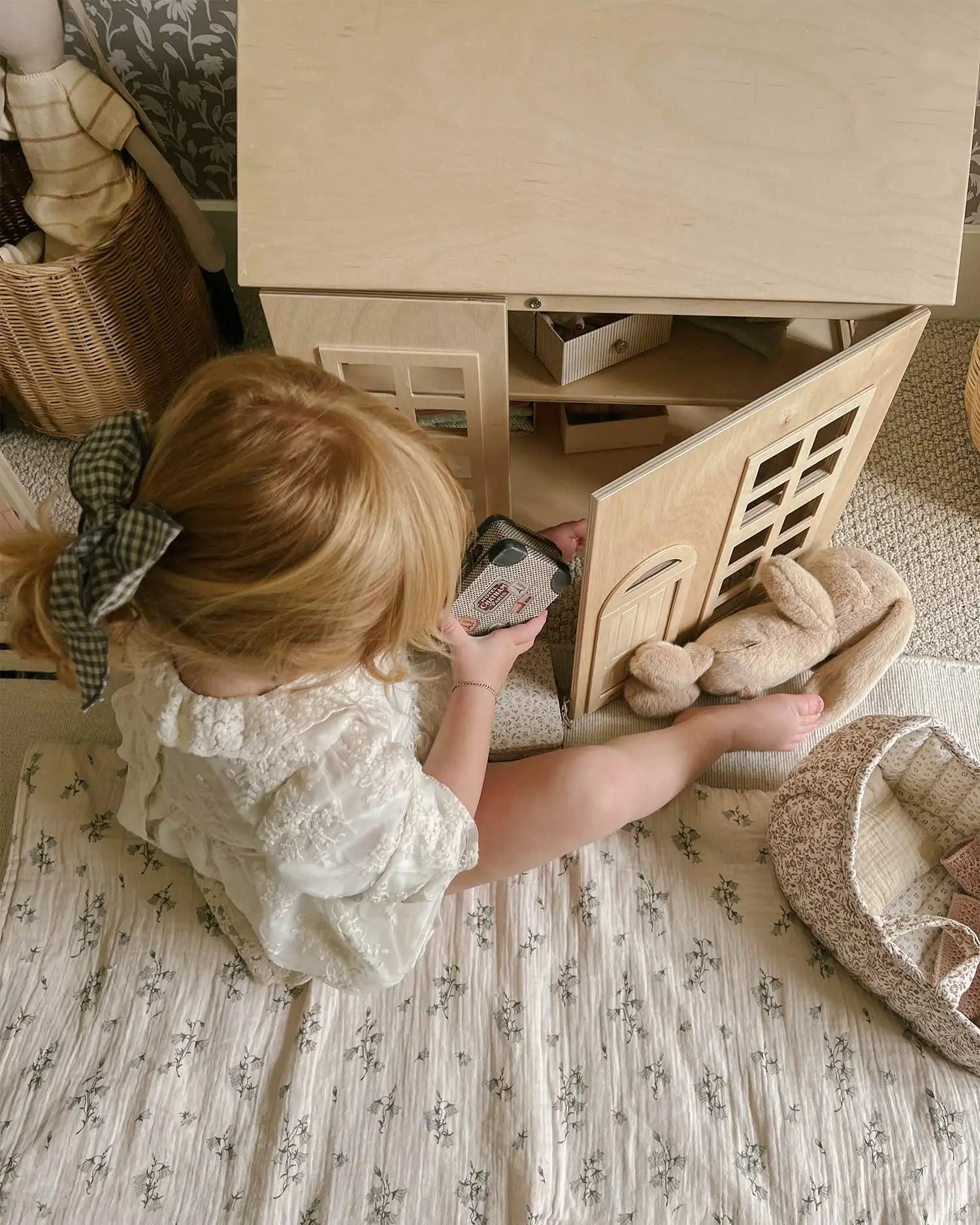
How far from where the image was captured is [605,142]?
0.83 meters

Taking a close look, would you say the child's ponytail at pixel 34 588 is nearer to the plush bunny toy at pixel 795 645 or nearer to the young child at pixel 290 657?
the young child at pixel 290 657

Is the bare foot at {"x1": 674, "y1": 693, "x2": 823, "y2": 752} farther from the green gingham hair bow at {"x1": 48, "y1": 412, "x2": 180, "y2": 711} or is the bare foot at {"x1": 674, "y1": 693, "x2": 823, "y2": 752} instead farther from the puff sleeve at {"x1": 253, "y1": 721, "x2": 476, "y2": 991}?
the green gingham hair bow at {"x1": 48, "y1": 412, "x2": 180, "y2": 711}

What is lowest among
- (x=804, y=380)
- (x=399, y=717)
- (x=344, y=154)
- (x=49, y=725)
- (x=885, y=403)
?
(x=49, y=725)

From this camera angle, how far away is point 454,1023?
2.90 feet

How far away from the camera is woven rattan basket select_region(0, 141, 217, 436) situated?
117 cm

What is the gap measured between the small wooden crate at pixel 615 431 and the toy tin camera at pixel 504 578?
0.73 ft

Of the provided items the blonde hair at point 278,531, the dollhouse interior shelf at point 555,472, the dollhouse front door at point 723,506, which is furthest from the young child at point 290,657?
the dollhouse interior shelf at point 555,472

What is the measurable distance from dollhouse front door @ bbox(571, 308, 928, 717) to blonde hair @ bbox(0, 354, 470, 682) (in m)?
0.22

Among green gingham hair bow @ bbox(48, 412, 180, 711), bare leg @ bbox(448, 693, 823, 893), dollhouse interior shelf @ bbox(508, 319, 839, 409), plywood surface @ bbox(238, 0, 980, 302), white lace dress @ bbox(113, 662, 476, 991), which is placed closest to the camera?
green gingham hair bow @ bbox(48, 412, 180, 711)

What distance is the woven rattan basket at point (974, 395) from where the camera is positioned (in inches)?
50.3

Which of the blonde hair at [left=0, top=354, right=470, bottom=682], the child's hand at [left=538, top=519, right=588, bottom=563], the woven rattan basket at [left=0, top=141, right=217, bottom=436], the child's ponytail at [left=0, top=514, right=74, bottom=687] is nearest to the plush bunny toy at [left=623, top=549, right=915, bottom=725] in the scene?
the child's hand at [left=538, top=519, right=588, bottom=563]

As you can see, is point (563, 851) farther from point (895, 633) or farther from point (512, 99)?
point (512, 99)

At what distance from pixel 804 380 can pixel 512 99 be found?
365 mm

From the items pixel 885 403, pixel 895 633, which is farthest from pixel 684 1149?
pixel 885 403
